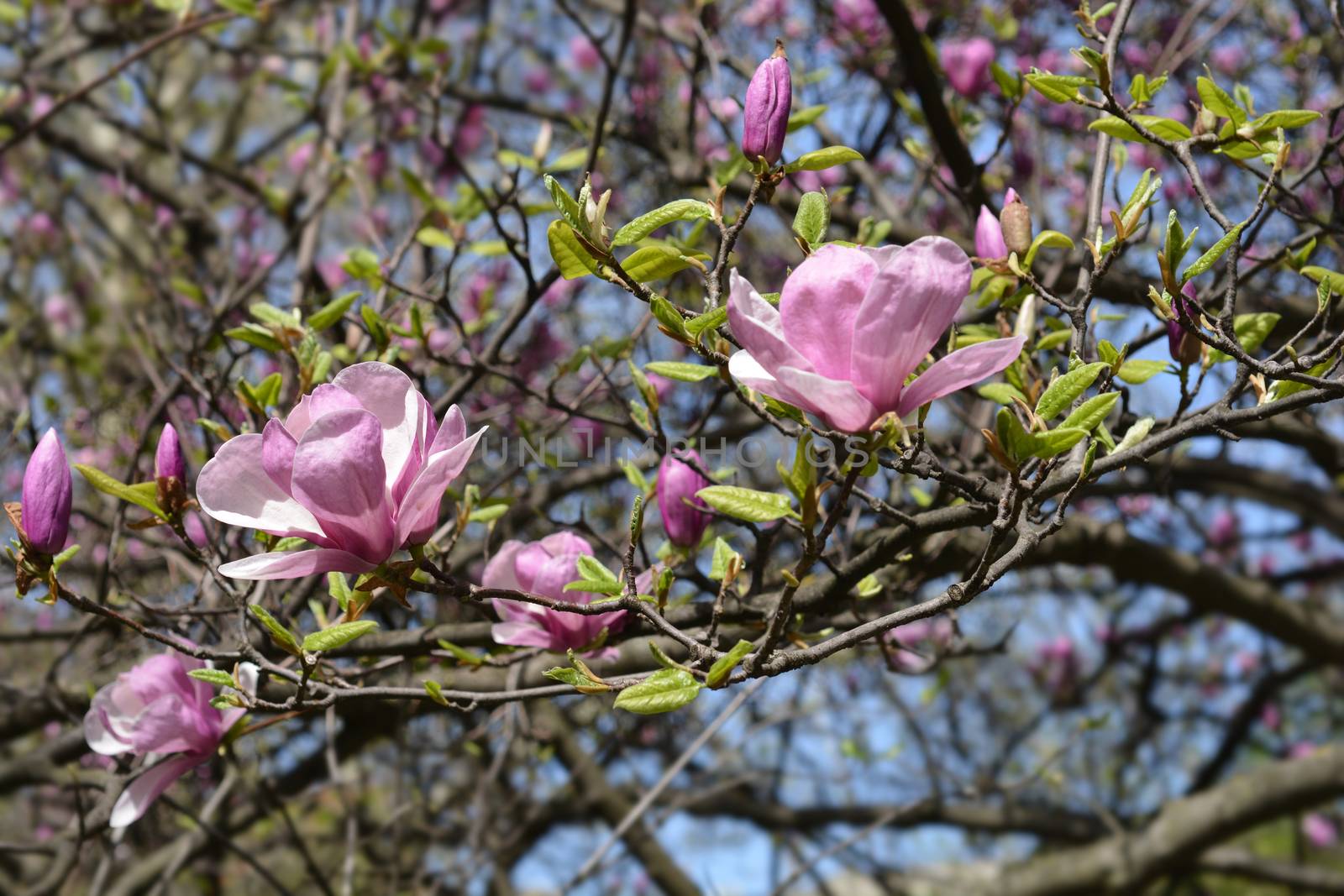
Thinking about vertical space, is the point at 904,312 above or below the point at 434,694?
above

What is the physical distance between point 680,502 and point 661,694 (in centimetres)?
43

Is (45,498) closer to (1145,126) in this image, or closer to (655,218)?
(655,218)

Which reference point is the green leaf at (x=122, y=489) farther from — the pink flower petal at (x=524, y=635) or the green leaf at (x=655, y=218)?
the green leaf at (x=655, y=218)

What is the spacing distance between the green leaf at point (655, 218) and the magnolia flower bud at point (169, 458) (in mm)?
483

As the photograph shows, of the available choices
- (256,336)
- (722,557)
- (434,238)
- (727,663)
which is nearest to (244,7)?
(434,238)

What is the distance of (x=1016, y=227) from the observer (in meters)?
1.14

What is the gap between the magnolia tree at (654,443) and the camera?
89 centimetres

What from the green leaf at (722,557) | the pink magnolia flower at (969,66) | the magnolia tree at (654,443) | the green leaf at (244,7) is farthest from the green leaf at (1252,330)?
the green leaf at (244,7)

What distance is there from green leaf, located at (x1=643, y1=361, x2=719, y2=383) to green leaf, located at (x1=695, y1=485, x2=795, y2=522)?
0.19 meters

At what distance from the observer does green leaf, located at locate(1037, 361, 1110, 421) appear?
0.86 metres

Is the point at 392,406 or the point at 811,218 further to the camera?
the point at 811,218

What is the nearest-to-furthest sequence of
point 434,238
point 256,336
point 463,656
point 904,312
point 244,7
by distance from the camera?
point 904,312 → point 463,656 → point 256,336 → point 434,238 → point 244,7

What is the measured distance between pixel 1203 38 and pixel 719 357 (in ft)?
6.66

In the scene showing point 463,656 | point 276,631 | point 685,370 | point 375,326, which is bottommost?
point 463,656
